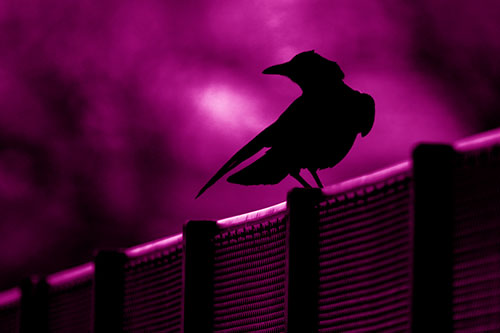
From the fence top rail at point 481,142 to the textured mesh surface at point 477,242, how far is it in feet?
0.04

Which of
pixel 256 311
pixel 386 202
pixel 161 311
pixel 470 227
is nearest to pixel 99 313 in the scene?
pixel 161 311

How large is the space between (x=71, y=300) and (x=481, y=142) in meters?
3.04

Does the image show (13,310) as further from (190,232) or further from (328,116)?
(328,116)

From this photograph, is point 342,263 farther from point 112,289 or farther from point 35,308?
point 35,308

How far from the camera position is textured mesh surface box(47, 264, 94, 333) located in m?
4.44

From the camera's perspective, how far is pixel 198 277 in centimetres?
342

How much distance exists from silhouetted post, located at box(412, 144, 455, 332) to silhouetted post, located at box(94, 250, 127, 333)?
2061mm

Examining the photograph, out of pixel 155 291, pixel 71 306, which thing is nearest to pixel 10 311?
pixel 71 306

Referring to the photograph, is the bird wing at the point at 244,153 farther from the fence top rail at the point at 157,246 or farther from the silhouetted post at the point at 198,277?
the fence top rail at the point at 157,246

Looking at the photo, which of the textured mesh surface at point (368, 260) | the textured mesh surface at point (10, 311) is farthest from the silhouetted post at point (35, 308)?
the textured mesh surface at point (368, 260)

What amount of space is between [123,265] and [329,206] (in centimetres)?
158

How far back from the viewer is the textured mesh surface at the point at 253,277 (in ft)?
9.96

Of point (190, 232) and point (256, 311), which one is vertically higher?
point (190, 232)

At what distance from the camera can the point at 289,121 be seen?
365cm
